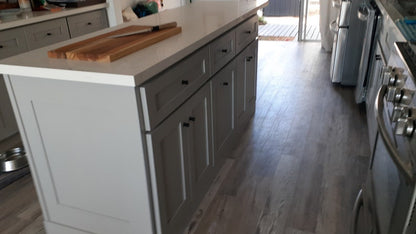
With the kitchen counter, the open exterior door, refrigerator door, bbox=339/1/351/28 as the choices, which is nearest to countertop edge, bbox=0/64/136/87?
the kitchen counter

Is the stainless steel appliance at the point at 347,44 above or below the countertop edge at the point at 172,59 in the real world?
below

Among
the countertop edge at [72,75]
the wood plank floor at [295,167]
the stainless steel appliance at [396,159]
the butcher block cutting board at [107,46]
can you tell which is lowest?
the wood plank floor at [295,167]

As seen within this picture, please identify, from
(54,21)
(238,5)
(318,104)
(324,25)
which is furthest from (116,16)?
(324,25)

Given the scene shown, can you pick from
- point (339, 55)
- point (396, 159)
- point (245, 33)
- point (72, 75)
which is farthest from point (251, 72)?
point (396, 159)

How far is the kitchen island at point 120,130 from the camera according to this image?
3.85 feet

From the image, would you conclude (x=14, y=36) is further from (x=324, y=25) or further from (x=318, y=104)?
(x=324, y=25)

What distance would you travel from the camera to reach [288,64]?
429 centimetres

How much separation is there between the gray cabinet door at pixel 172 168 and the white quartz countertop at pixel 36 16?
1.69 meters

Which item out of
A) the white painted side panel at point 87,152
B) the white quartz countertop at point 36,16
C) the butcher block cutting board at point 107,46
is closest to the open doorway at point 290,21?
the white quartz countertop at point 36,16

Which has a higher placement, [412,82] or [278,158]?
[412,82]

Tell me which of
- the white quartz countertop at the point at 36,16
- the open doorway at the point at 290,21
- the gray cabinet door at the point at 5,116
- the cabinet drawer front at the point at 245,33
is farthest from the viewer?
the open doorway at the point at 290,21

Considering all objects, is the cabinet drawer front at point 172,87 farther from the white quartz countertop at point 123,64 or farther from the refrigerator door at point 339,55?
the refrigerator door at point 339,55

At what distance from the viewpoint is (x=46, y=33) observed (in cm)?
272

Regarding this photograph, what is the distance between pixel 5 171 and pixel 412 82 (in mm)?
2288
